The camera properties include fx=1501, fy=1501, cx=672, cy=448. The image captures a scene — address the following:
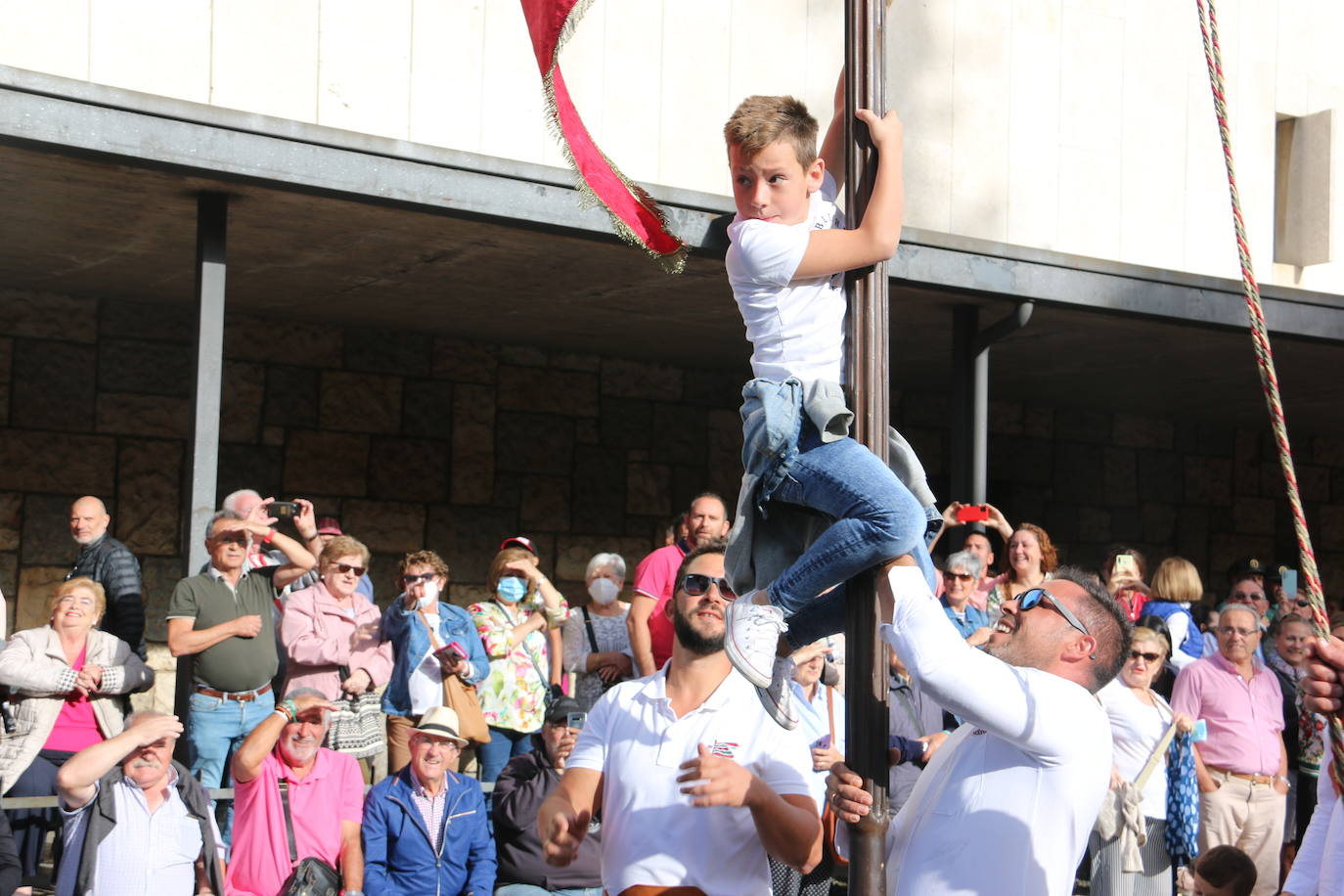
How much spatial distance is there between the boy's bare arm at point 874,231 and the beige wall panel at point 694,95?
17.6 ft

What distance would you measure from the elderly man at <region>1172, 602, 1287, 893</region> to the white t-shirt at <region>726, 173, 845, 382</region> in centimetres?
503

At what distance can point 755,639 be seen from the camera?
3.00m

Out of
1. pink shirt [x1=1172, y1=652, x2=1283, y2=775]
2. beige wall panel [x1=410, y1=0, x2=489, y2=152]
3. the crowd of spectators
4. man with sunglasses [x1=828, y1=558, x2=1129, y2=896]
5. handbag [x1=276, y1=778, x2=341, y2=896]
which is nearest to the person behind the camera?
man with sunglasses [x1=828, y1=558, x2=1129, y2=896]

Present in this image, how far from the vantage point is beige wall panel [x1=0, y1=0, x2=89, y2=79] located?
644cm

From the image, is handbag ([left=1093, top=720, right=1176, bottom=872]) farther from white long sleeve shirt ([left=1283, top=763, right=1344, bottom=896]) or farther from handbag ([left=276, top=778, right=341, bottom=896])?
handbag ([left=276, top=778, right=341, bottom=896])

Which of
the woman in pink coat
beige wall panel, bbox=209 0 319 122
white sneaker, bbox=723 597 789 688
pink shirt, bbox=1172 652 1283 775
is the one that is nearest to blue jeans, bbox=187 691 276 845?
the woman in pink coat

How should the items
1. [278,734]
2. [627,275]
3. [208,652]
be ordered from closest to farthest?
[278,734], [208,652], [627,275]

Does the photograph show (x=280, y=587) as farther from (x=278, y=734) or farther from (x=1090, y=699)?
(x=1090, y=699)

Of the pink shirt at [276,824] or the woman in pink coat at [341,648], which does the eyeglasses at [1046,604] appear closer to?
the pink shirt at [276,824]

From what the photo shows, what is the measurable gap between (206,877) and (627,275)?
409 centimetres

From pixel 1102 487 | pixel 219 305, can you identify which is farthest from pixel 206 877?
pixel 1102 487

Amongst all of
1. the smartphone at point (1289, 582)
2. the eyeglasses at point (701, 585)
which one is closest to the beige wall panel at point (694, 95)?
the eyeglasses at point (701, 585)

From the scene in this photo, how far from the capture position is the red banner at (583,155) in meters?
3.46

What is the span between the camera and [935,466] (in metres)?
12.8
